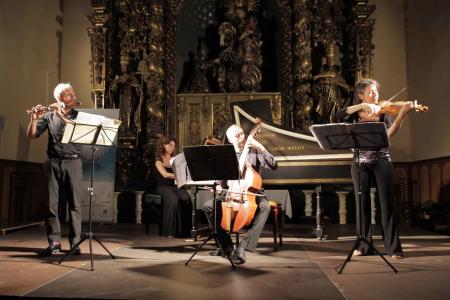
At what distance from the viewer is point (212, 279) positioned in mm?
3592

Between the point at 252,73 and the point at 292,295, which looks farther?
the point at 252,73

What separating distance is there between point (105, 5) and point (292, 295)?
7.51 meters

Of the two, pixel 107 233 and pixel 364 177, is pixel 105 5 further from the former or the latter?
pixel 364 177

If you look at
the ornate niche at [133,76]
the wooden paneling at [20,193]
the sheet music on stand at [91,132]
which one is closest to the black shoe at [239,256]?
the sheet music on stand at [91,132]

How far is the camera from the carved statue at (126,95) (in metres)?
9.07

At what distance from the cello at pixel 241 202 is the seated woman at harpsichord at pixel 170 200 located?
192cm

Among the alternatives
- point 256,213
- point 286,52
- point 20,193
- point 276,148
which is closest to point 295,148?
point 276,148

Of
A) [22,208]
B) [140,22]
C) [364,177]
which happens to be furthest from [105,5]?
[364,177]

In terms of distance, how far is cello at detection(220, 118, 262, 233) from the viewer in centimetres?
446

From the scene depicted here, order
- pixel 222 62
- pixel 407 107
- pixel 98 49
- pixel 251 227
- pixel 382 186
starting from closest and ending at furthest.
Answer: pixel 407 107
pixel 382 186
pixel 251 227
pixel 98 49
pixel 222 62

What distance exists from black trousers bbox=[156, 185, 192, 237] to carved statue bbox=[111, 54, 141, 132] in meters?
2.92

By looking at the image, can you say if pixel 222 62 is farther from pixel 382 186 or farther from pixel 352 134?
pixel 352 134

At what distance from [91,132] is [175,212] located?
2.46 metres

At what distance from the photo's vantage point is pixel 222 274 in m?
3.78
